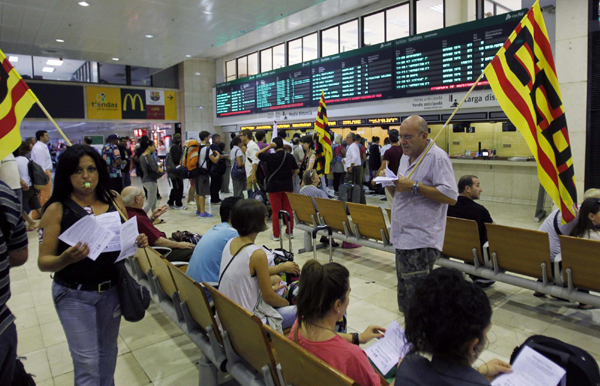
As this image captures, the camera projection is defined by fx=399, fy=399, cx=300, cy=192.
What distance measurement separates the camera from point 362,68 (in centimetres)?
1144

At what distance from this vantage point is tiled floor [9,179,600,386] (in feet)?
10.3

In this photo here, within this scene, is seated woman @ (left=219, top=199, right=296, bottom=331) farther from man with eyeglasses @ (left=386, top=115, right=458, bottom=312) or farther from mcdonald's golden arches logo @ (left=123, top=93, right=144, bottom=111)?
mcdonald's golden arches logo @ (left=123, top=93, right=144, bottom=111)

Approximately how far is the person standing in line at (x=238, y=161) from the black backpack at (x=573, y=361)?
7.71 meters

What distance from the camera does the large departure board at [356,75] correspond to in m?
10.8

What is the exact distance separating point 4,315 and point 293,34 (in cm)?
1490

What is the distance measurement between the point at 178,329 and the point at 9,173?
4.58 m

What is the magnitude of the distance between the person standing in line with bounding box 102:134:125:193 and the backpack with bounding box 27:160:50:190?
4.39 feet

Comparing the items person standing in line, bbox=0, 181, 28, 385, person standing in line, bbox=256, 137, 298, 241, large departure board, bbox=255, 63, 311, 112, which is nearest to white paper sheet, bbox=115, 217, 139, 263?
person standing in line, bbox=0, 181, 28, 385

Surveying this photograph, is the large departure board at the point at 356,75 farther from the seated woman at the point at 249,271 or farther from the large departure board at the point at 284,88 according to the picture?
the seated woman at the point at 249,271

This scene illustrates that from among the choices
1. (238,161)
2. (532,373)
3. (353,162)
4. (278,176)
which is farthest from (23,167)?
(532,373)

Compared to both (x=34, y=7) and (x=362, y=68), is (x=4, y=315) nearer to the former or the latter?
(x=34, y=7)

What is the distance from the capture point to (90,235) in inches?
79.3

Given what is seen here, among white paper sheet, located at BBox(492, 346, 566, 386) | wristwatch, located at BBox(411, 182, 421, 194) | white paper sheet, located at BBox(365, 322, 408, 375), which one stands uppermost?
wristwatch, located at BBox(411, 182, 421, 194)

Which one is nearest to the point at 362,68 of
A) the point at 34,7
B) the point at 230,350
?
the point at 34,7
